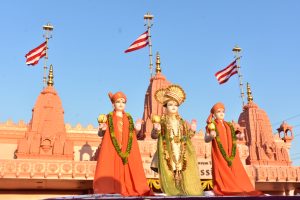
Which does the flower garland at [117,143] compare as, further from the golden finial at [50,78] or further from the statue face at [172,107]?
the golden finial at [50,78]

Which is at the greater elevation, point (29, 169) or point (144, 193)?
point (29, 169)

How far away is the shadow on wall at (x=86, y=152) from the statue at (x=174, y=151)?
11954 millimetres

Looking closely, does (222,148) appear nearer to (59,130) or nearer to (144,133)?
(144,133)

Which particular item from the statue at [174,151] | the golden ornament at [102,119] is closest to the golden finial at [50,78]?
the statue at [174,151]

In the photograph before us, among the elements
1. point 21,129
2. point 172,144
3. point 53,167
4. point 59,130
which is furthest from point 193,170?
point 21,129

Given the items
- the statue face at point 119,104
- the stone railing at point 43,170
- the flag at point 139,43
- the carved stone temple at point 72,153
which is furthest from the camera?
the flag at point 139,43

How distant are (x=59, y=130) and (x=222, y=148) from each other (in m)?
10.4

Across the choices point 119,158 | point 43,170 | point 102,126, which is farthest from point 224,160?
point 43,170

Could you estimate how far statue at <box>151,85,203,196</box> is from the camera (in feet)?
25.5

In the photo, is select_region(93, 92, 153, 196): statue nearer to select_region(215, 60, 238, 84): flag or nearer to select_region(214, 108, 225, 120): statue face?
select_region(214, 108, 225, 120): statue face

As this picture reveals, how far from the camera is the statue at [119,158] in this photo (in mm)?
7410

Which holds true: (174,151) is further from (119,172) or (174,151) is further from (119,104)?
(119,104)

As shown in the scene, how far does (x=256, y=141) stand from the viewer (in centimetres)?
1983

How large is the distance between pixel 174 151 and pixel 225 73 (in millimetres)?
13568
